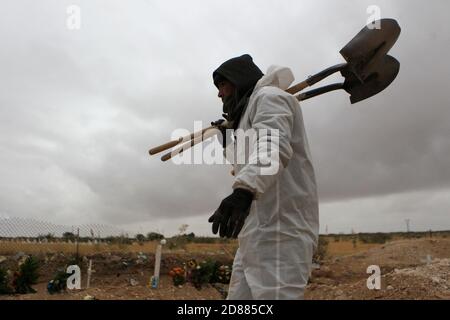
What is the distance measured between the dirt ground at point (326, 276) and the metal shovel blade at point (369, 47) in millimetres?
5468

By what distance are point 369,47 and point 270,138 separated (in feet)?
4.57

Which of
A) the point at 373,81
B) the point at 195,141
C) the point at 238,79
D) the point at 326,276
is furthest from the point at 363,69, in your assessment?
the point at 326,276

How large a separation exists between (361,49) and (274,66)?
80cm

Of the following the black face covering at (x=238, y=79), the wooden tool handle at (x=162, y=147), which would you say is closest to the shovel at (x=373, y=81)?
the black face covering at (x=238, y=79)

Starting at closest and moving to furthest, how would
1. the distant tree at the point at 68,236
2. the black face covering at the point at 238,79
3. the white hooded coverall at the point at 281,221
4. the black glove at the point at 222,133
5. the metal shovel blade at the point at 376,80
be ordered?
the white hooded coverall at the point at 281,221 < the black face covering at the point at 238,79 < the black glove at the point at 222,133 < the metal shovel blade at the point at 376,80 < the distant tree at the point at 68,236

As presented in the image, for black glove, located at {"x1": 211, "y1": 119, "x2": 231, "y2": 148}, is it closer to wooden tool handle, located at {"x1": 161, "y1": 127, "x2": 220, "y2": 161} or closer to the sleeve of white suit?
wooden tool handle, located at {"x1": 161, "y1": 127, "x2": 220, "y2": 161}

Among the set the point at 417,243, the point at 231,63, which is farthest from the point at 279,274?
the point at 417,243

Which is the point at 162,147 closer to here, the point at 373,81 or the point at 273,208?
the point at 273,208

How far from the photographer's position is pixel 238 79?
113 inches

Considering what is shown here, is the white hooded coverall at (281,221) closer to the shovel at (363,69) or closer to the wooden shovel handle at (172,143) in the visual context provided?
the shovel at (363,69)

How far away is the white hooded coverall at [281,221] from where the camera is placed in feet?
7.53

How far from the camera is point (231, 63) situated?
2.91 m

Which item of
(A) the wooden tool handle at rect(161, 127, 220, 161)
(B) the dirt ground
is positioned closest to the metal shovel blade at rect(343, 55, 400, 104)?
(A) the wooden tool handle at rect(161, 127, 220, 161)
